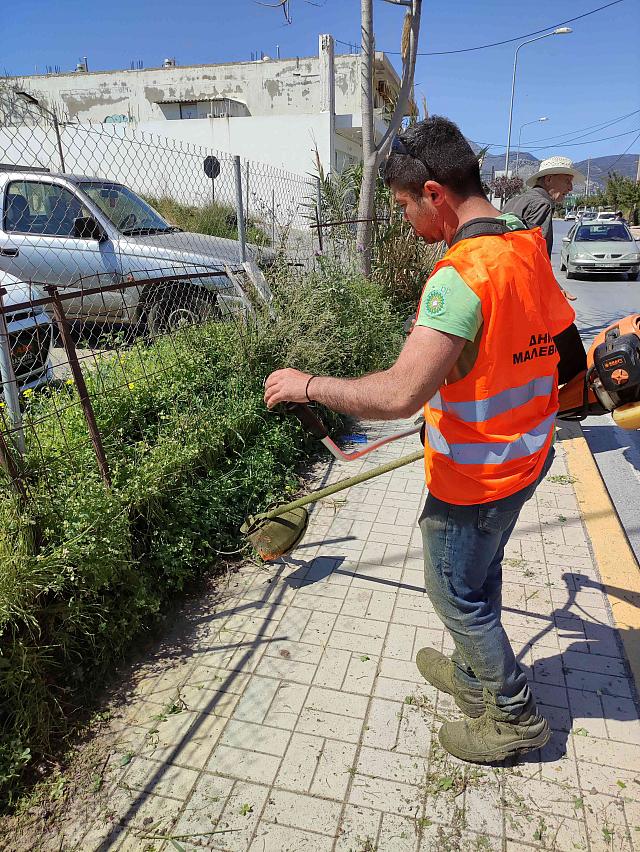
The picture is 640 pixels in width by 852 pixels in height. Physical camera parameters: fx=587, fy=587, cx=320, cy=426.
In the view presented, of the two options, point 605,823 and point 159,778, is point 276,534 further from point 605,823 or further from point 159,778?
point 605,823

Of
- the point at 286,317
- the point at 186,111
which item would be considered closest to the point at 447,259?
the point at 286,317

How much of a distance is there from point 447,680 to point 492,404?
133cm

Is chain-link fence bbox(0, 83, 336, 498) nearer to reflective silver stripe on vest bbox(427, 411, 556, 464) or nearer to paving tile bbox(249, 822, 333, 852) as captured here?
paving tile bbox(249, 822, 333, 852)

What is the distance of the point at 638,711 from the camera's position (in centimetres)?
229

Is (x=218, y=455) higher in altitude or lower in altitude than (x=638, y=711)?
higher

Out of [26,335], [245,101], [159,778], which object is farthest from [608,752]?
[245,101]

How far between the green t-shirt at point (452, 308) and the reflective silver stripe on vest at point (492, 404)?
0.22 metres

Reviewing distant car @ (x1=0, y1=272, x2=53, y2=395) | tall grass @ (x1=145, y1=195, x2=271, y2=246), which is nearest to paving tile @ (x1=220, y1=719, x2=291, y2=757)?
distant car @ (x1=0, y1=272, x2=53, y2=395)

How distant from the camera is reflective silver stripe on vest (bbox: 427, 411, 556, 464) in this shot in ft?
5.64

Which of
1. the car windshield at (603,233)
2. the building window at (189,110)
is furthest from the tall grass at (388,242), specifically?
the building window at (189,110)

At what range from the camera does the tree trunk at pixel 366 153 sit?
7.07 meters

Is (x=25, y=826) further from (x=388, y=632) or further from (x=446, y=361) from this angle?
(x=446, y=361)

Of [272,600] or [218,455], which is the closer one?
[272,600]

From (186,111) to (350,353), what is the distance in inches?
1266
